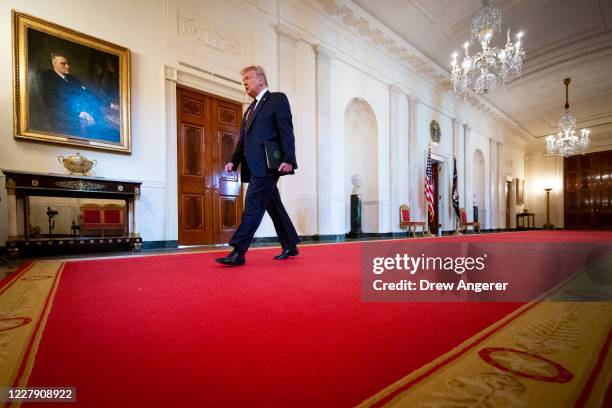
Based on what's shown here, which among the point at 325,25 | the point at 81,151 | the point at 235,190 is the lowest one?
the point at 235,190

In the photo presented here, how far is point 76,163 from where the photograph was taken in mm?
3742

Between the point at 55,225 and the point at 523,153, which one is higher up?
the point at 523,153

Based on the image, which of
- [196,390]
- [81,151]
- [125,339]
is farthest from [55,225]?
[196,390]

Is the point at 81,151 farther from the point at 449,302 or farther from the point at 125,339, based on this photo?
the point at 449,302

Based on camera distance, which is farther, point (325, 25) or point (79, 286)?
point (325, 25)

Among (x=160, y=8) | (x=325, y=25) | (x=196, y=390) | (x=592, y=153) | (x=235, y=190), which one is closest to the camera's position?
(x=196, y=390)

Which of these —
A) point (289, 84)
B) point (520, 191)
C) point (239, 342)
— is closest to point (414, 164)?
point (289, 84)

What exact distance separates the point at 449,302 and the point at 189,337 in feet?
3.36

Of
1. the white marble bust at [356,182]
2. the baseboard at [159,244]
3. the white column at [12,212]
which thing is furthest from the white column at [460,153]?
the white column at [12,212]

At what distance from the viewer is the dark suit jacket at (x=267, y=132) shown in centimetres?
258

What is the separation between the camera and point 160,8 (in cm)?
469

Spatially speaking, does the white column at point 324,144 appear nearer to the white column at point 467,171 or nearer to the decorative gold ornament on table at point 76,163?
the decorative gold ornament on table at point 76,163

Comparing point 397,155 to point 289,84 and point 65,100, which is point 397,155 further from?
point 65,100

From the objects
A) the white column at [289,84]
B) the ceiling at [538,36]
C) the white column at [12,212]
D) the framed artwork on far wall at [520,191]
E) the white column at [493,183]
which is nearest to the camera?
the white column at [12,212]
